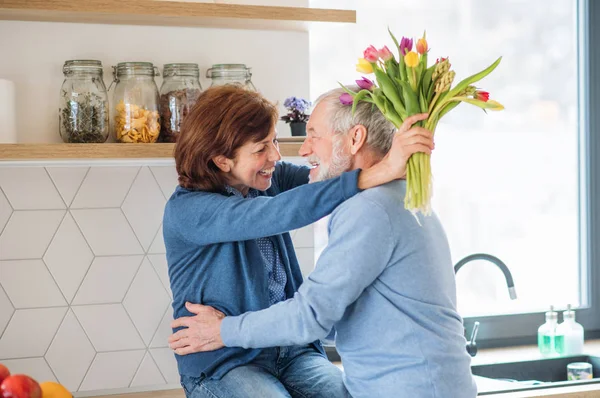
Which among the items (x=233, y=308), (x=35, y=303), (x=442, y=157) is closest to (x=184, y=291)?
(x=233, y=308)

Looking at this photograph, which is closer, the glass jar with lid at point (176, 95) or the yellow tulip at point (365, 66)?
the yellow tulip at point (365, 66)

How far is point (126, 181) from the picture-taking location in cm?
247

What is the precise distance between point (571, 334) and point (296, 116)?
1339 mm

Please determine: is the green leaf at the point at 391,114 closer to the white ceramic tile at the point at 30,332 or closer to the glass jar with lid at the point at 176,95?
the glass jar with lid at the point at 176,95

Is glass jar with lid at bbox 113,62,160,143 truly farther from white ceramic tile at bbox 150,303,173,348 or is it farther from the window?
the window

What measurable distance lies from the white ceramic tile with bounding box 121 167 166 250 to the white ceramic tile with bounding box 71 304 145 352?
0.22 meters

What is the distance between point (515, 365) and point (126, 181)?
1.48 metres

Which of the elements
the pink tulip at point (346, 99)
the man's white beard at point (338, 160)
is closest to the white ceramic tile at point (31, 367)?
the man's white beard at point (338, 160)

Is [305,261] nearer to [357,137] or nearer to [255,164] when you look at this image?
[255,164]

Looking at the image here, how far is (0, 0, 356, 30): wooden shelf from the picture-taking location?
214cm

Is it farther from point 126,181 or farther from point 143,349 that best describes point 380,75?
point 143,349

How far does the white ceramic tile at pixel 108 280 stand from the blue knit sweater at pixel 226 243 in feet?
1.46

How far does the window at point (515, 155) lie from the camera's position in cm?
304

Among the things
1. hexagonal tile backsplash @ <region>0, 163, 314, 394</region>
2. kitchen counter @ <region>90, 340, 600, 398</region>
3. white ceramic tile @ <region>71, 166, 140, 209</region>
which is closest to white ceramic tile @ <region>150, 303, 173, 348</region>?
hexagonal tile backsplash @ <region>0, 163, 314, 394</region>
